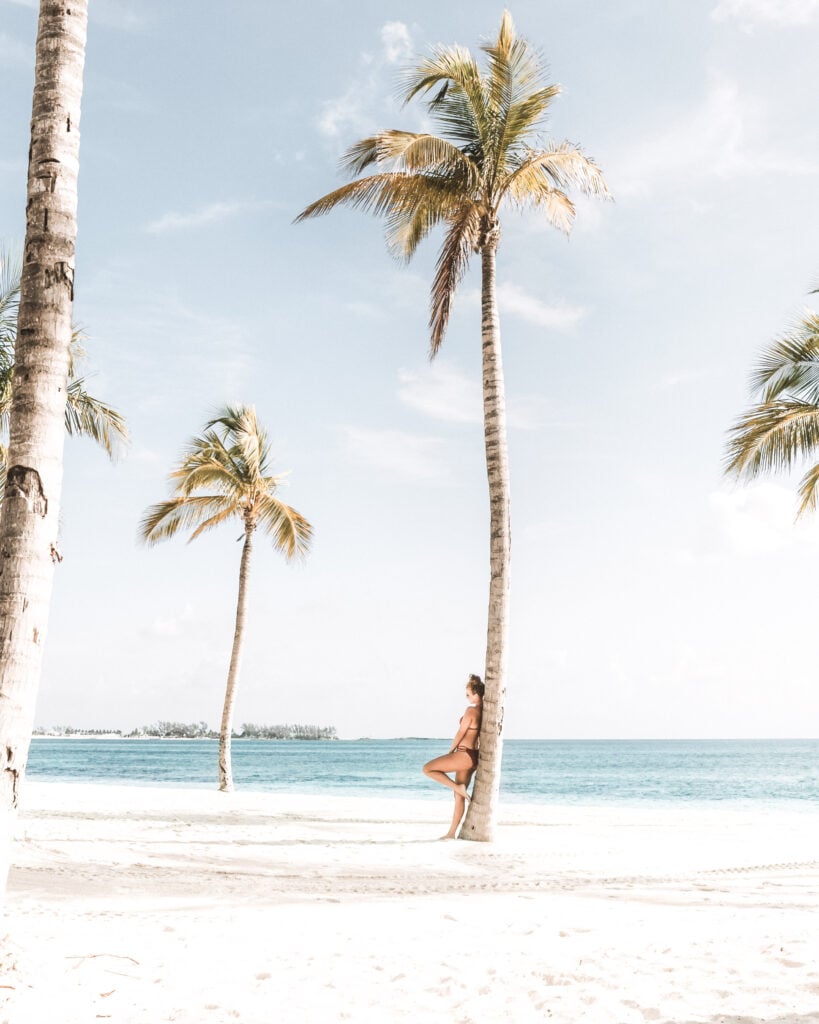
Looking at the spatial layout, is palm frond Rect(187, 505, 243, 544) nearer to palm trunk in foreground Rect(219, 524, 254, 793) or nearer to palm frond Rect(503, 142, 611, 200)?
palm trunk in foreground Rect(219, 524, 254, 793)

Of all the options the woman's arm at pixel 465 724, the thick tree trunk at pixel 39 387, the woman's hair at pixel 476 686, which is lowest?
the woman's arm at pixel 465 724

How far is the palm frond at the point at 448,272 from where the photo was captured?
11.1 meters

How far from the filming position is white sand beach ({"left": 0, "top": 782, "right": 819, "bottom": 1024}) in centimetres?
381

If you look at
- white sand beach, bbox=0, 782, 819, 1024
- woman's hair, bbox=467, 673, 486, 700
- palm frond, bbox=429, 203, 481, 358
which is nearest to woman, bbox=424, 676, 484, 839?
woman's hair, bbox=467, 673, 486, 700

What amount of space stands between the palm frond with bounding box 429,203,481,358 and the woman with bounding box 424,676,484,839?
4.64 m

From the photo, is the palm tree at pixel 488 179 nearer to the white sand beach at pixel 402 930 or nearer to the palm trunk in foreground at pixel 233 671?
the white sand beach at pixel 402 930

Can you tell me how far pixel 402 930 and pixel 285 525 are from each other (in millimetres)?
14509

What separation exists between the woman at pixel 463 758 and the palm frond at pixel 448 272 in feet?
15.2

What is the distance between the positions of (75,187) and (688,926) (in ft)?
18.6

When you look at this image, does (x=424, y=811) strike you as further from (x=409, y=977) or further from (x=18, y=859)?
(x=409, y=977)

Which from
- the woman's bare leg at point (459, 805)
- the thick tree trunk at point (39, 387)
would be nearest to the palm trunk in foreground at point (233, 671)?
the woman's bare leg at point (459, 805)

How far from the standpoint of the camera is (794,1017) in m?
3.58

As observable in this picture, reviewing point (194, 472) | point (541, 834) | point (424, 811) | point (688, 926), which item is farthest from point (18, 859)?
point (194, 472)

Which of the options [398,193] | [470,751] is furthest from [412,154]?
[470,751]
